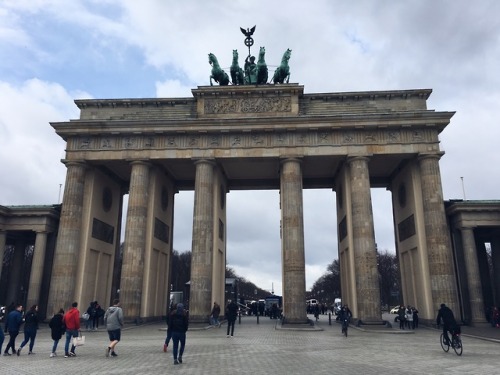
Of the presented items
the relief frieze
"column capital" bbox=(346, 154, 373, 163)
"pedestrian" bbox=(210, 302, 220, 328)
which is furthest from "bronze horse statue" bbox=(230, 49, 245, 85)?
"pedestrian" bbox=(210, 302, 220, 328)

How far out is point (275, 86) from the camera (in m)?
35.1

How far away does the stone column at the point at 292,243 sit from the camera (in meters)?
30.4

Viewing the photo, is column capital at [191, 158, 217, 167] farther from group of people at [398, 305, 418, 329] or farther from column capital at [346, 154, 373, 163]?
group of people at [398, 305, 418, 329]

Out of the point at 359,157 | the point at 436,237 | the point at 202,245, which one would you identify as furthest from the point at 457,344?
the point at 202,245

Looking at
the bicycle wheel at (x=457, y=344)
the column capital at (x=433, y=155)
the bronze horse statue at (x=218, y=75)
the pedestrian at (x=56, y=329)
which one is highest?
the bronze horse statue at (x=218, y=75)

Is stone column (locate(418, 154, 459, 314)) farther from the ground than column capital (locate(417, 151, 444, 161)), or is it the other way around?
column capital (locate(417, 151, 444, 161))

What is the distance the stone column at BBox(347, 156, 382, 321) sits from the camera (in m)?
29.8

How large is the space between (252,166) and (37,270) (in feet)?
66.2

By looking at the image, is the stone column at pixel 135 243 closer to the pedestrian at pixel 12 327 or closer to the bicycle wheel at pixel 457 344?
the pedestrian at pixel 12 327

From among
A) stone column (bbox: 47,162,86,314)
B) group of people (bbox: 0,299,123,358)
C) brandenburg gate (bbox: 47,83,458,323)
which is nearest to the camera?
group of people (bbox: 0,299,123,358)

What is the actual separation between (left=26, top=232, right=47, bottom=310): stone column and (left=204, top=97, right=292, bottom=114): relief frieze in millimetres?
17736

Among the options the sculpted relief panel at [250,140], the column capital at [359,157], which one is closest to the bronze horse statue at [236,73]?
the sculpted relief panel at [250,140]

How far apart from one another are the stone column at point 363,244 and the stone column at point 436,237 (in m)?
4.19

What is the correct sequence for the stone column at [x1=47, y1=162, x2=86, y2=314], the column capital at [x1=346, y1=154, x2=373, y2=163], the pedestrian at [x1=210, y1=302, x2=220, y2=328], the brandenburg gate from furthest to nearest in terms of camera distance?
1. the column capital at [x1=346, y1=154, x2=373, y2=163]
2. the stone column at [x1=47, y1=162, x2=86, y2=314]
3. the brandenburg gate
4. the pedestrian at [x1=210, y1=302, x2=220, y2=328]
